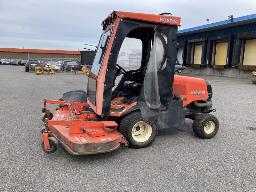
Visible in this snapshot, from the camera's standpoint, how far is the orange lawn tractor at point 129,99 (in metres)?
4.89

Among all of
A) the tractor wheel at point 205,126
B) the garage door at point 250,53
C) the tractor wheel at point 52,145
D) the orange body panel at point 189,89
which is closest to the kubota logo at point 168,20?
the orange body panel at point 189,89

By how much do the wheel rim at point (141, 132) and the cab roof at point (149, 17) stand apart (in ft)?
5.78

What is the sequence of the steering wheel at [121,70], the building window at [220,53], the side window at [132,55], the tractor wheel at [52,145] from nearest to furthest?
the tractor wheel at [52,145], the side window at [132,55], the steering wheel at [121,70], the building window at [220,53]

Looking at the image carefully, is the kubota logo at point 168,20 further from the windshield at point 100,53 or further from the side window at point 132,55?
the windshield at point 100,53

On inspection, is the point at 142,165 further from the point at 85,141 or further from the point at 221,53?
the point at 221,53

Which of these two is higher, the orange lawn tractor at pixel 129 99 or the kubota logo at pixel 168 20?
the kubota logo at pixel 168 20

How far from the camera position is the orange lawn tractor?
4.89m

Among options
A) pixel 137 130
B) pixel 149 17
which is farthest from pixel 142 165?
pixel 149 17

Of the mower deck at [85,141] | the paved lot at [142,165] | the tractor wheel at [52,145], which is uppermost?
the mower deck at [85,141]

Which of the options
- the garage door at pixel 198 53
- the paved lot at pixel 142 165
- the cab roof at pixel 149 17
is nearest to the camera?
the paved lot at pixel 142 165

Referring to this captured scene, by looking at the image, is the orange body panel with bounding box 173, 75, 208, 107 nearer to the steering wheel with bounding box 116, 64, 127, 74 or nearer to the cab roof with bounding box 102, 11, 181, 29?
the steering wheel with bounding box 116, 64, 127, 74

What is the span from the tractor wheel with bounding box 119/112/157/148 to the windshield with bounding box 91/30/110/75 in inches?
40.5

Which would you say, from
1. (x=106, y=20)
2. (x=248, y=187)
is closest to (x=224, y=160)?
(x=248, y=187)

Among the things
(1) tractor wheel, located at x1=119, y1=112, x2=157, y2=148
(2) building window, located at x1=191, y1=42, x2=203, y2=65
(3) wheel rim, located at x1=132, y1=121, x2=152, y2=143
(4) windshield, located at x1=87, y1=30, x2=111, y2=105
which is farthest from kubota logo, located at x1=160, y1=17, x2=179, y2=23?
(2) building window, located at x1=191, y1=42, x2=203, y2=65
